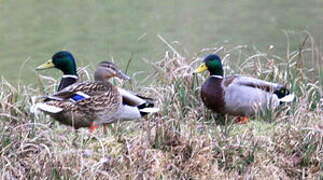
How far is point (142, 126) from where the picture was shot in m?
6.07

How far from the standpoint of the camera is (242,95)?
6.95 meters

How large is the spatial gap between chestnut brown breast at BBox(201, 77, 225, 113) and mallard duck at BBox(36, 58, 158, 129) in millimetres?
634

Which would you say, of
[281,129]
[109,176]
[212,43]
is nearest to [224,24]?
[212,43]

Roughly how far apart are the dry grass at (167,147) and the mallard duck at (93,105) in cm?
9

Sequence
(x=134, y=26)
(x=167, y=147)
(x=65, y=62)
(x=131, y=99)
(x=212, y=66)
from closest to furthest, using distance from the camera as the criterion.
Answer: (x=167, y=147) → (x=131, y=99) → (x=65, y=62) → (x=212, y=66) → (x=134, y=26)

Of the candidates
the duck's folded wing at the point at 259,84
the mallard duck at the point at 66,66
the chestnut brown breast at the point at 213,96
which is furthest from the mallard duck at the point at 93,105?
the duck's folded wing at the point at 259,84

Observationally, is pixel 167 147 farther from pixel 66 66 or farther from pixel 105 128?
pixel 66 66

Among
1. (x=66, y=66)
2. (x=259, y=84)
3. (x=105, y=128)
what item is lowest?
(x=105, y=128)

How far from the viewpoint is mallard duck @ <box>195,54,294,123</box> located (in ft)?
22.5

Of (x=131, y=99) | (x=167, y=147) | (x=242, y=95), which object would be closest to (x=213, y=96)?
(x=242, y=95)

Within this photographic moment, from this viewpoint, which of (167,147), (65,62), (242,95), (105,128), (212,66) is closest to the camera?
(167,147)

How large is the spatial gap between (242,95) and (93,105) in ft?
4.94

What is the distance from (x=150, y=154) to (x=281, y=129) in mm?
1150

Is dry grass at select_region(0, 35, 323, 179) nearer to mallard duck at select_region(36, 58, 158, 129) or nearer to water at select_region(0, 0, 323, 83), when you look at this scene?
mallard duck at select_region(36, 58, 158, 129)
